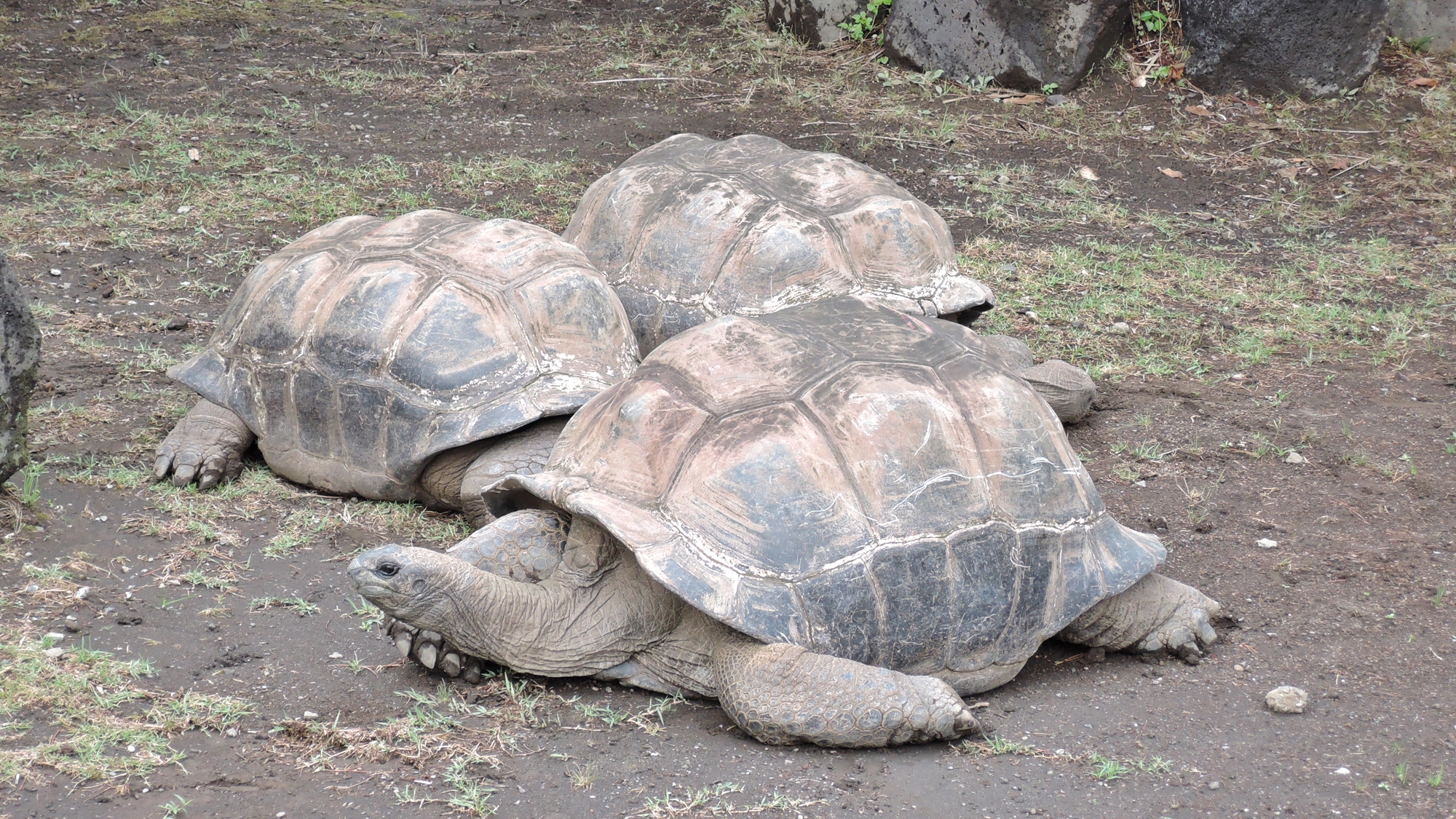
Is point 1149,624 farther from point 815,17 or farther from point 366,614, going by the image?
point 815,17

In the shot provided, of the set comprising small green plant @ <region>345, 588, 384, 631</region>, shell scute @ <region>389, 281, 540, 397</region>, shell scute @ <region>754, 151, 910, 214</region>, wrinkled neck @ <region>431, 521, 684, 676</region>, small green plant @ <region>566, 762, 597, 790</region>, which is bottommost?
small green plant @ <region>345, 588, 384, 631</region>

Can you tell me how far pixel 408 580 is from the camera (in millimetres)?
2607

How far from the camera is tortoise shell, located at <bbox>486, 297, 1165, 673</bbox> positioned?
271 centimetres

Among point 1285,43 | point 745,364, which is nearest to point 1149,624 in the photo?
point 745,364

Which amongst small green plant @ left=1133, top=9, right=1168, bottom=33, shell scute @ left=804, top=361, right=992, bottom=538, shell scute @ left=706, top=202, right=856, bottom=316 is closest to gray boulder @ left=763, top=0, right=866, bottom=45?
small green plant @ left=1133, top=9, right=1168, bottom=33

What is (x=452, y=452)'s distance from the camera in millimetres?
3682

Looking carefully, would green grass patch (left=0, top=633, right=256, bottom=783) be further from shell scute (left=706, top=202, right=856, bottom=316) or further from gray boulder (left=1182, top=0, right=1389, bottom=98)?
gray boulder (left=1182, top=0, right=1389, bottom=98)

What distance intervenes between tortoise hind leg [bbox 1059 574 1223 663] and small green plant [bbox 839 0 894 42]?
650 centimetres

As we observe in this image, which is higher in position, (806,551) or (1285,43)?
(1285,43)

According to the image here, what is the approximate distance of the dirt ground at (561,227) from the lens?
8.46 feet

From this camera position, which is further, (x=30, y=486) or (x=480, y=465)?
(x=480, y=465)

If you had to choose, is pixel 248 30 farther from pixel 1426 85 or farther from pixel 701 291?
pixel 1426 85

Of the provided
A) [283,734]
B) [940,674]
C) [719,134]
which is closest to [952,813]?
[940,674]

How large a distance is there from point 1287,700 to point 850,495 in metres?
1.12
